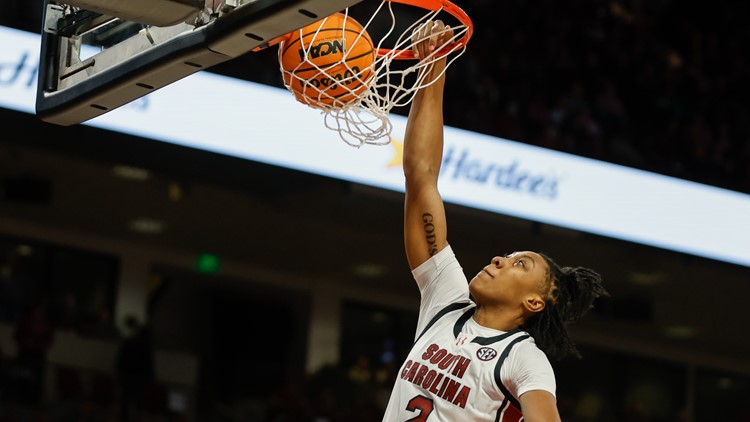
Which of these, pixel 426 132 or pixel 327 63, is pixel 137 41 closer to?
pixel 327 63

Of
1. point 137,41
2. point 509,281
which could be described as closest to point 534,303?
point 509,281

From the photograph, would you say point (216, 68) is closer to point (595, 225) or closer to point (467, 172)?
point (467, 172)

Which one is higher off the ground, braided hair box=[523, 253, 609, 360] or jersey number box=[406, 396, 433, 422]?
braided hair box=[523, 253, 609, 360]

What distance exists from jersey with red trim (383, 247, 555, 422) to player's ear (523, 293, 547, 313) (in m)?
0.09

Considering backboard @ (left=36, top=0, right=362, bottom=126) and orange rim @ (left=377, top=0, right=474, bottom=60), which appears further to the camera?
orange rim @ (left=377, top=0, right=474, bottom=60)

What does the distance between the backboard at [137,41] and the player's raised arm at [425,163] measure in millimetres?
960

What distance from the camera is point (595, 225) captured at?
10.8m

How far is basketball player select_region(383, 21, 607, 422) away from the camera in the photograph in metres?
3.73

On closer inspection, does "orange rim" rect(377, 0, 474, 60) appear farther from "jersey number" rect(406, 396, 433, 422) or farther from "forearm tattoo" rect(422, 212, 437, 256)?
"jersey number" rect(406, 396, 433, 422)

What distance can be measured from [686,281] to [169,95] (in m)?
6.66

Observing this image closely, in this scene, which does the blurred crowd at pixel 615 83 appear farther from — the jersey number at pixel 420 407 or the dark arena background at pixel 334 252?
the jersey number at pixel 420 407

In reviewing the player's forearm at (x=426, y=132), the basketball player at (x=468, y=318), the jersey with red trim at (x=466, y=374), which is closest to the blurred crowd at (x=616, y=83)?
the player's forearm at (x=426, y=132)

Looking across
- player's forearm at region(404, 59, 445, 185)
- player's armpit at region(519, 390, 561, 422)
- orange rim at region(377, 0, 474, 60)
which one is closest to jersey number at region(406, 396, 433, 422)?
player's armpit at region(519, 390, 561, 422)

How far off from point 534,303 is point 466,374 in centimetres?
38
